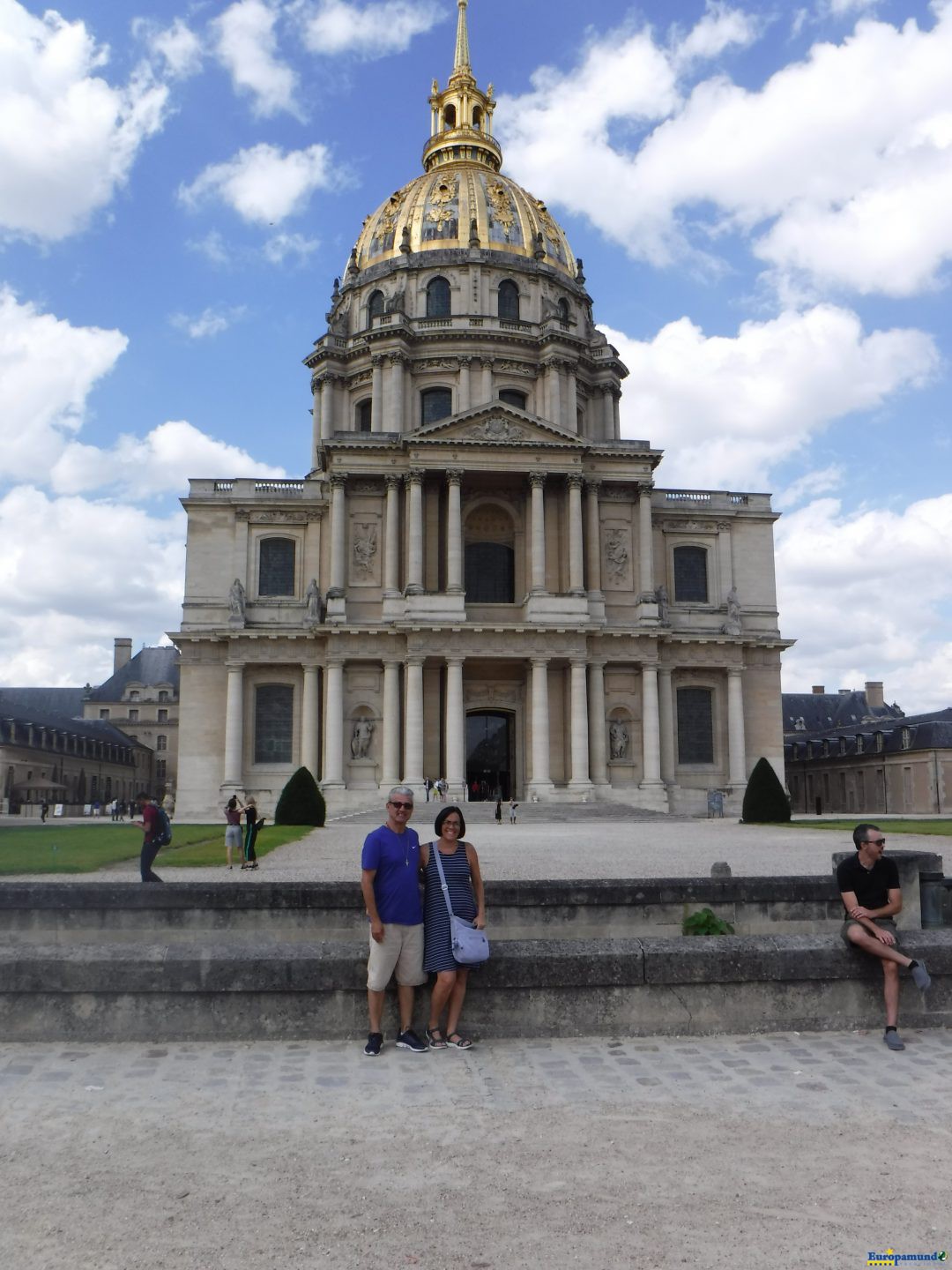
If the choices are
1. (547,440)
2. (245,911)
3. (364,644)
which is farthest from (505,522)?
(245,911)

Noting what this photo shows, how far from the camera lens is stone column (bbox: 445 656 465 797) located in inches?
1690

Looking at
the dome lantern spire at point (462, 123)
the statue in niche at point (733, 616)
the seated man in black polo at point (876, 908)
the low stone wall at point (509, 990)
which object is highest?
the dome lantern spire at point (462, 123)

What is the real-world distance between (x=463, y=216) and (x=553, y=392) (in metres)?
11.9

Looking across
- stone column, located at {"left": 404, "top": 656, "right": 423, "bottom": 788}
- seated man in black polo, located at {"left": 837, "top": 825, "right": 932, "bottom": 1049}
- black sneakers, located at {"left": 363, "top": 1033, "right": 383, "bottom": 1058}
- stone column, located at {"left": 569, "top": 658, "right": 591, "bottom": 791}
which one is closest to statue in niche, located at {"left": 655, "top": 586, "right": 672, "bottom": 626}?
stone column, located at {"left": 569, "top": 658, "right": 591, "bottom": 791}

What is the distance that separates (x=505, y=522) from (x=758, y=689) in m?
13.5

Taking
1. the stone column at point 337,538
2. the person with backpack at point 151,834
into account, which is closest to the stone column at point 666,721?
the stone column at point 337,538

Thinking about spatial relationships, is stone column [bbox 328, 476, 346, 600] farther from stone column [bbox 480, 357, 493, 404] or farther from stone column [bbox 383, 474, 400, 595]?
stone column [bbox 480, 357, 493, 404]

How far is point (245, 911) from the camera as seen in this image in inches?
422

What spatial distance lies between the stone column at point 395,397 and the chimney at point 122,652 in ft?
170

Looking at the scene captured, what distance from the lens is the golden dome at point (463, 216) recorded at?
5803 cm

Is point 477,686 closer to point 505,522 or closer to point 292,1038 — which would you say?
point 505,522

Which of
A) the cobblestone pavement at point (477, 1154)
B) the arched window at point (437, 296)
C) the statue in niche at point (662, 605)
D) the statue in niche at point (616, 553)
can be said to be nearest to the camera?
the cobblestone pavement at point (477, 1154)

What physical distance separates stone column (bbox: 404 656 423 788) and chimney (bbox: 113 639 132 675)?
59367 mm

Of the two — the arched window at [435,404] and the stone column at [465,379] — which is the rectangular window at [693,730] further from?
the arched window at [435,404]
